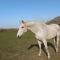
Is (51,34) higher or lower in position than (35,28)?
lower

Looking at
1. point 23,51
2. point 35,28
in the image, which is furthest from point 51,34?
point 23,51

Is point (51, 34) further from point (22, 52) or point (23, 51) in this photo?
point (23, 51)

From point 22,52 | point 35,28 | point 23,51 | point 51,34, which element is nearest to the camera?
point 35,28

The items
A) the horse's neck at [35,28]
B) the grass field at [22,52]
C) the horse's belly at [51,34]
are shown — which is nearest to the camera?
the horse's neck at [35,28]

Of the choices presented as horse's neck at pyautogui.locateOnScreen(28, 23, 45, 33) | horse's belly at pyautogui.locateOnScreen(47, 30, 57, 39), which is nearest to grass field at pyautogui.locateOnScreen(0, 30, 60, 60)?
horse's belly at pyautogui.locateOnScreen(47, 30, 57, 39)

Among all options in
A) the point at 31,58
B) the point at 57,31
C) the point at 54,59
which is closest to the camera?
the point at 54,59

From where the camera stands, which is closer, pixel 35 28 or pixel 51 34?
pixel 35 28

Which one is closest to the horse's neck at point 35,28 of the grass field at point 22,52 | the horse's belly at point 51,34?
the horse's belly at point 51,34

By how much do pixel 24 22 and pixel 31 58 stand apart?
2257 millimetres

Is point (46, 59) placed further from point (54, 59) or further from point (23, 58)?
point (23, 58)

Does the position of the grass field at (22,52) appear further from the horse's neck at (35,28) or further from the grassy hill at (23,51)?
the horse's neck at (35,28)

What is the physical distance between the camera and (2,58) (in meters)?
10.7

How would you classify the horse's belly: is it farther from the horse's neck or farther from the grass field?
the grass field

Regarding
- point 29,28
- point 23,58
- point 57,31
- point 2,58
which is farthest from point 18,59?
point 57,31
